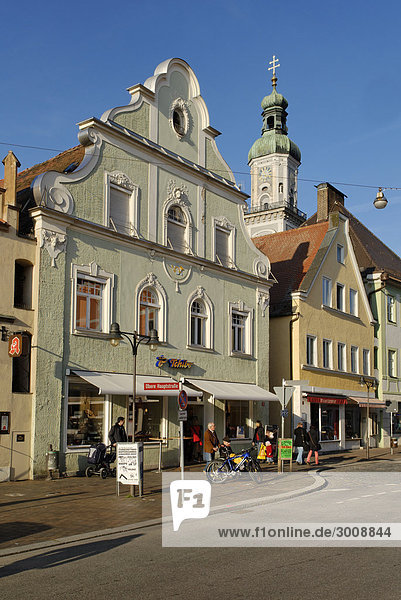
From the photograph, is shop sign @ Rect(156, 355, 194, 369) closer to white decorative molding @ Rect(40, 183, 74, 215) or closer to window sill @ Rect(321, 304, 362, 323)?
white decorative molding @ Rect(40, 183, 74, 215)

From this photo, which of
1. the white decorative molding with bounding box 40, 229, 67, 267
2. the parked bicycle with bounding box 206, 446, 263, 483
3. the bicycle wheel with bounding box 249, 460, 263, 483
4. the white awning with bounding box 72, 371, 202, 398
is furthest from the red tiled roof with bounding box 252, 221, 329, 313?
the parked bicycle with bounding box 206, 446, 263, 483

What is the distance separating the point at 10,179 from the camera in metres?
20.2

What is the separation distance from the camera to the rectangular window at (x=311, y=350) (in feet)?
109

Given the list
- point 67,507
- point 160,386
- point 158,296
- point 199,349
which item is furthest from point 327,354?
point 67,507

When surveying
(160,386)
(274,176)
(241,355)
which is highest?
(274,176)

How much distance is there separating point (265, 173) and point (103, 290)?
70325 millimetres

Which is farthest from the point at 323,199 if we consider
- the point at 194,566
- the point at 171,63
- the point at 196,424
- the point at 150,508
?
the point at 194,566

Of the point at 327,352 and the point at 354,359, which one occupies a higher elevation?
the point at 327,352

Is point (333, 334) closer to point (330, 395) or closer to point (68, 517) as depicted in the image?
point (330, 395)

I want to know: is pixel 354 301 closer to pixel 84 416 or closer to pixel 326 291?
pixel 326 291

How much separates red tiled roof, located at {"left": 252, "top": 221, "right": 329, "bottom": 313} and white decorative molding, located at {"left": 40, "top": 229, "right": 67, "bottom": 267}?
49.4 feet

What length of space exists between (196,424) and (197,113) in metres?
12.6

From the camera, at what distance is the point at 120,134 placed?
920 inches

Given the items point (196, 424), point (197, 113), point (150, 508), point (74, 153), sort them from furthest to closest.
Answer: point (197, 113) < point (196, 424) < point (74, 153) < point (150, 508)
